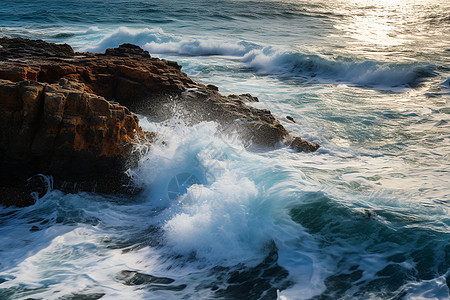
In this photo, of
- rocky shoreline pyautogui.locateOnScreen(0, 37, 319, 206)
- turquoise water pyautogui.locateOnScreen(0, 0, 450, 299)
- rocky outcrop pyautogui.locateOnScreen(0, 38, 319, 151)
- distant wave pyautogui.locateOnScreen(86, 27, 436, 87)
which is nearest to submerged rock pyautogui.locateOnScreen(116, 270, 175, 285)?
turquoise water pyautogui.locateOnScreen(0, 0, 450, 299)

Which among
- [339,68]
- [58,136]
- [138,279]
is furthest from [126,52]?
[339,68]

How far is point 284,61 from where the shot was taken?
14438 millimetres

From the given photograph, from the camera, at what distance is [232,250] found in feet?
12.3

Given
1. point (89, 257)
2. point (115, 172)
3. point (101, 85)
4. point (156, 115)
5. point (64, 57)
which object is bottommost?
point (89, 257)

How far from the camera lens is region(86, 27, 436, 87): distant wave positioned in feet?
40.1

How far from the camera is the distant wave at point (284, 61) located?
40.1ft

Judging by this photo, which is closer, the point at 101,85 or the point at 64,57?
the point at 101,85

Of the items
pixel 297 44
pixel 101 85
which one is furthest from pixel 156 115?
pixel 297 44

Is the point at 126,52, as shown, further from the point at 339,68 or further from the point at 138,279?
the point at 339,68

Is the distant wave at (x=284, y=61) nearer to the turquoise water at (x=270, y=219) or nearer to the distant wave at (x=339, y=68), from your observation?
the distant wave at (x=339, y=68)

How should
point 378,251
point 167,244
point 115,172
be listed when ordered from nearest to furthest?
point 378,251, point 167,244, point 115,172

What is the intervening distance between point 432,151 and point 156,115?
4929 mm

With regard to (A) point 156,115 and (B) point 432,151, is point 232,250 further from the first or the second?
(B) point 432,151

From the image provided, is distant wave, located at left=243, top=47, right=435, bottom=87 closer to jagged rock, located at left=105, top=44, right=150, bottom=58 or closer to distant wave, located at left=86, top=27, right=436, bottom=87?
distant wave, located at left=86, top=27, right=436, bottom=87
